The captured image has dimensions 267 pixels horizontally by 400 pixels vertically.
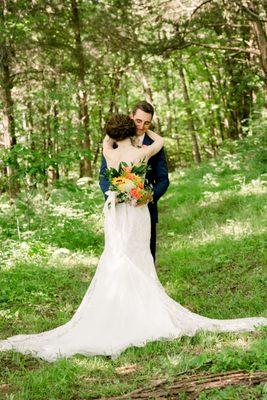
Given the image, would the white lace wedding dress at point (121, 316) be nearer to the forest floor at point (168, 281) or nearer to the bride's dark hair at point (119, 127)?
the forest floor at point (168, 281)

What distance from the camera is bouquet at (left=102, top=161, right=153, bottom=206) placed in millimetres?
5484

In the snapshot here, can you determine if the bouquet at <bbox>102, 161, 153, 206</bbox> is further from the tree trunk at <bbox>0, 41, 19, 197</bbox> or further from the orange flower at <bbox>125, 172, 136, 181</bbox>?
the tree trunk at <bbox>0, 41, 19, 197</bbox>

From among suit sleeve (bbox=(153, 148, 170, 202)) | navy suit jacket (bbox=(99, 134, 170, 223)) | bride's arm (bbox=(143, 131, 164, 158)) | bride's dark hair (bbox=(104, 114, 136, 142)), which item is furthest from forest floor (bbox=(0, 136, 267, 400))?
bride's dark hair (bbox=(104, 114, 136, 142))

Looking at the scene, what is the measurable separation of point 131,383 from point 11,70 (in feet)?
40.2

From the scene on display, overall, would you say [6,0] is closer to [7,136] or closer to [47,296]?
[7,136]

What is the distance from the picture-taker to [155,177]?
614 cm

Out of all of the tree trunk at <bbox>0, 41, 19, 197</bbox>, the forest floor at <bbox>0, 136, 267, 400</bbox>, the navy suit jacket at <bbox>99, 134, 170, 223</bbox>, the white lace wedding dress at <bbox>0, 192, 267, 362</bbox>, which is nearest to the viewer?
the forest floor at <bbox>0, 136, 267, 400</bbox>

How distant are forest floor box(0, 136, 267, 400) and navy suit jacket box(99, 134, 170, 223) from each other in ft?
4.96

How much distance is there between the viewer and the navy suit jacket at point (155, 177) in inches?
233

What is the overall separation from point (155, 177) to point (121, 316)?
5.82 ft

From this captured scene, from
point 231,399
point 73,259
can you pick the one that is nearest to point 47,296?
point 73,259

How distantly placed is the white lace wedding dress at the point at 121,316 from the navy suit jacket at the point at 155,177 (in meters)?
0.44

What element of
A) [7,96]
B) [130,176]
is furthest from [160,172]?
[7,96]

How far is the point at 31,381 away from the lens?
4.36 m
